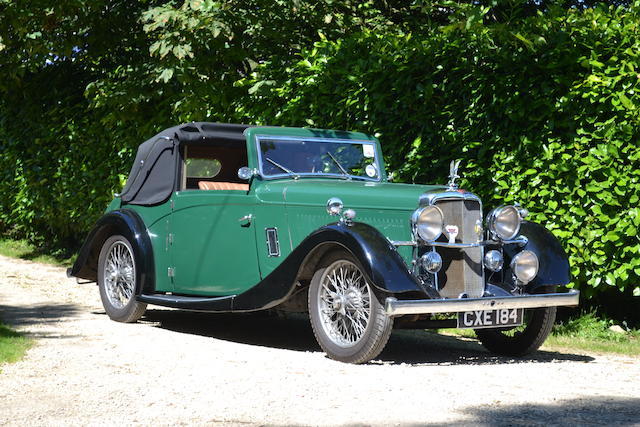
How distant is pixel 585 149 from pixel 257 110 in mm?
4288

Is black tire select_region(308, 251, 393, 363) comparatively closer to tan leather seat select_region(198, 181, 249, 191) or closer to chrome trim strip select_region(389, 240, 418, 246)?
chrome trim strip select_region(389, 240, 418, 246)

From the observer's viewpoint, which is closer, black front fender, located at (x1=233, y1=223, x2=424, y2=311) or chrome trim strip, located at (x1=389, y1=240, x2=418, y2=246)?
black front fender, located at (x1=233, y1=223, x2=424, y2=311)

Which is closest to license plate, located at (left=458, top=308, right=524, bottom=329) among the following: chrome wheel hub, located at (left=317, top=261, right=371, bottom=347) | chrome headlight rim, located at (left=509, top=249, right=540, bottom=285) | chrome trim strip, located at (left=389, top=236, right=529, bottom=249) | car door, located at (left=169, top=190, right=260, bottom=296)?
chrome headlight rim, located at (left=509, top=249, right=540, bottom=285)

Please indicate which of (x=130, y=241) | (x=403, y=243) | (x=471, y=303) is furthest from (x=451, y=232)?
(x=130, y=241)

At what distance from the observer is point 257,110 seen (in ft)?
34.6

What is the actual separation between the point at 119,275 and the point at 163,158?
1205mm

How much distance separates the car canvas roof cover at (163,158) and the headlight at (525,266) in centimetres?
278

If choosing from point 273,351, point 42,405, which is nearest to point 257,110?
point 273,351

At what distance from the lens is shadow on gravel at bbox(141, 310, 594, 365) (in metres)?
6.77

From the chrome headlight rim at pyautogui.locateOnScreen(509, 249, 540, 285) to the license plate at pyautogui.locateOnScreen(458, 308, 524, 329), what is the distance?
0.78ft

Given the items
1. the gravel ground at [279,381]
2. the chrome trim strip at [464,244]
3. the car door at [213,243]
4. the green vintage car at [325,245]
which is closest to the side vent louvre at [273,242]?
the green vintage car at [325,245]

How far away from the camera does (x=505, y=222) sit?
21.7 ft

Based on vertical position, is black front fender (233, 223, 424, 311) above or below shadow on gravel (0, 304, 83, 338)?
above

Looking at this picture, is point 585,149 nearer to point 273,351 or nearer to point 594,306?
point 594,306
